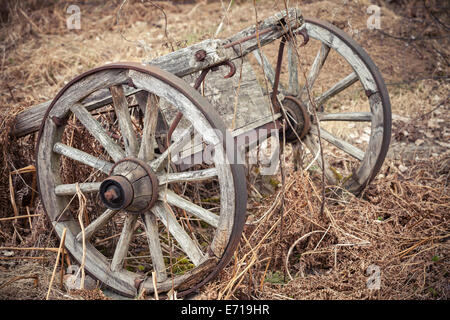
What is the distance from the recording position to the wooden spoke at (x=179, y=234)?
90.0 inches

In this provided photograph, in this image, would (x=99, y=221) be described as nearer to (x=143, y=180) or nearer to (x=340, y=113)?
(x=143, y=180)

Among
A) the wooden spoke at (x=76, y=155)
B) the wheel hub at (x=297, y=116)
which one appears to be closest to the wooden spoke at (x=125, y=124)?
the wooden spoke at (x=76, y=155)

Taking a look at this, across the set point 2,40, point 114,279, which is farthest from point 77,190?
point 2,40

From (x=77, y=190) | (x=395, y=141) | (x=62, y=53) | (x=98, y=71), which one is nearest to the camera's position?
(x=98, y=71)

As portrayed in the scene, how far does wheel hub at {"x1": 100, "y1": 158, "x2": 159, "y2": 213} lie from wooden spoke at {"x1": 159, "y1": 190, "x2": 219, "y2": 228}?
0.07 metres

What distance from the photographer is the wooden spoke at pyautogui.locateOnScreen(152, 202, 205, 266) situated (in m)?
2.29

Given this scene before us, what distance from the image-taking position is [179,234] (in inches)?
92.5

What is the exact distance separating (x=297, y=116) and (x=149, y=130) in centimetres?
144

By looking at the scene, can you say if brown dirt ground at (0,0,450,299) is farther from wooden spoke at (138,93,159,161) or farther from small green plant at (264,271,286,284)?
wooden spoke at (138,93,159,161)

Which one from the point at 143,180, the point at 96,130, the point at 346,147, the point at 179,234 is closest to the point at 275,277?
the point at 179,234

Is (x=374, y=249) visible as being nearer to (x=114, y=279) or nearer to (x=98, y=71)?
(x=114, y=279)

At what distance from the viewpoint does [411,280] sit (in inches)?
97.0

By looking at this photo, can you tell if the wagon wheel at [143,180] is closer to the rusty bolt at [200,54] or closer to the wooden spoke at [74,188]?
the wooden spoke at [74,188]

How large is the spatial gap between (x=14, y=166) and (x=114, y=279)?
125 cm
